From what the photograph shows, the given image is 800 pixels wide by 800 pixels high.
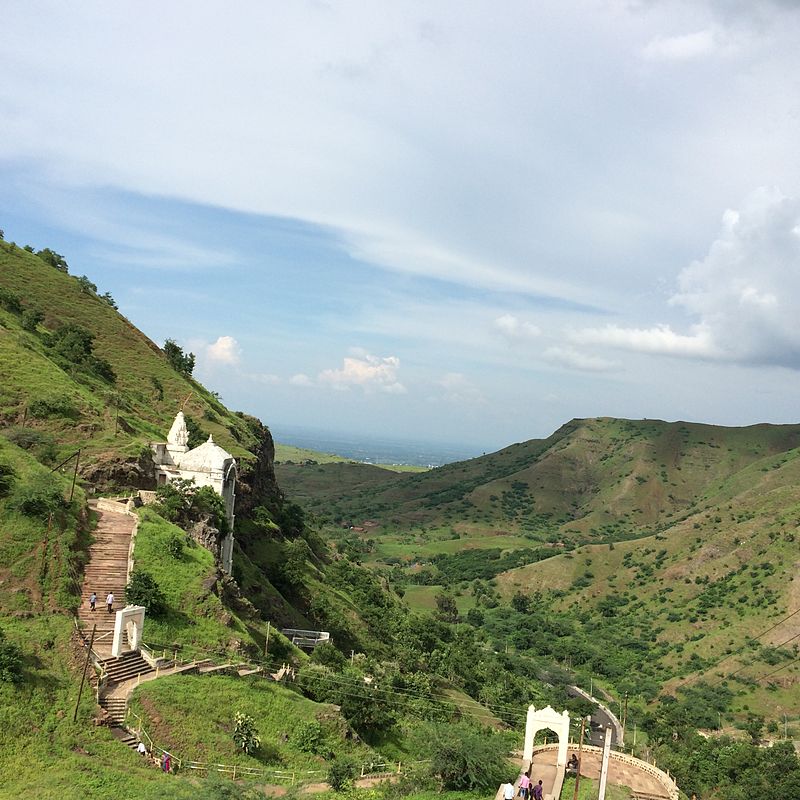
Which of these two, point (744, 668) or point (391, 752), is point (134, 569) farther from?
point (744, 668)

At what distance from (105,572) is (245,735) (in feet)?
38.0

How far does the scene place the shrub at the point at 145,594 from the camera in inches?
1275

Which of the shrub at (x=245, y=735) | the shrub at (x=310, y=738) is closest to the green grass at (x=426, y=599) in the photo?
the shrub at (x=310, y=738)

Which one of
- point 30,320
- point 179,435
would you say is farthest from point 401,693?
point 30,320

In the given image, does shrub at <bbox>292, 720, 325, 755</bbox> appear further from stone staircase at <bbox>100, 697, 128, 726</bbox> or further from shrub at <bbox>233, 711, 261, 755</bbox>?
stone staircase at <bbox>100, 697, 128, 726</bbox>

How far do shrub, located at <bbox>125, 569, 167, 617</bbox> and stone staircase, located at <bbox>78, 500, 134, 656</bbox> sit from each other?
0.68 metres

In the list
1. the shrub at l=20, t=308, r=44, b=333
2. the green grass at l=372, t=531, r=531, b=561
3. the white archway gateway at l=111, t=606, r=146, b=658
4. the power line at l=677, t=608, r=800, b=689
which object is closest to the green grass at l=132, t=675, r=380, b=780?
the white archway gateway at l=111, t=606, r=146, b=658

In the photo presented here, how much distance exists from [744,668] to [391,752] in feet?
238

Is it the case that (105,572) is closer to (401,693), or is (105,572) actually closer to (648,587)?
(401,693)

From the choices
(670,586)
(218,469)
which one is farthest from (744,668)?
(218,469)

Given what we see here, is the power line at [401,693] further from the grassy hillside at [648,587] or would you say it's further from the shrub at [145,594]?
the grassy hillside at [648,587]

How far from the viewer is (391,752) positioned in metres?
35.1

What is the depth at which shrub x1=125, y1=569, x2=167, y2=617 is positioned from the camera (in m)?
32.4

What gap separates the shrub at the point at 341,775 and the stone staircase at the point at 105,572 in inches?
425
